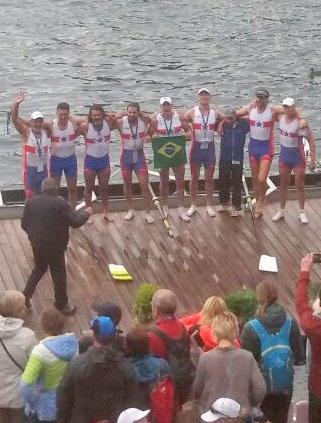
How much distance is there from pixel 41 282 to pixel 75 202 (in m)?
1.77

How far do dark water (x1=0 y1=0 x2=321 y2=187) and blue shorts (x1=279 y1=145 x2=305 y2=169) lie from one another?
1182 cm

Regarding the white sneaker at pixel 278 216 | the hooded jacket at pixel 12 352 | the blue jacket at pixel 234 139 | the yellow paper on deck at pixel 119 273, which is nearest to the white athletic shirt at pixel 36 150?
the yellow paper on deck at pixel 119 273

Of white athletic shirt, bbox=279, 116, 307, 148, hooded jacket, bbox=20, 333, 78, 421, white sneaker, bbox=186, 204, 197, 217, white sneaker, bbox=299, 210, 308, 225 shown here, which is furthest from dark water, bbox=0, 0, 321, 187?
hooded jacket, bbox=20, 333, 78, 421

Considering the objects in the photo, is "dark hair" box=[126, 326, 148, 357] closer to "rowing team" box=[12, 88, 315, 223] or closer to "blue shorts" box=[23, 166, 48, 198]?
"rowing team" box=[12, 88, 315, 223]

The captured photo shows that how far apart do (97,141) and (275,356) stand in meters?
5.75

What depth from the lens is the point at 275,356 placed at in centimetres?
742

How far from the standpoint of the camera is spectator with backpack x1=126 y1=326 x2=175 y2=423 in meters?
6.73

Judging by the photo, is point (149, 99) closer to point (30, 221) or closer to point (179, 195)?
point (179, 195)

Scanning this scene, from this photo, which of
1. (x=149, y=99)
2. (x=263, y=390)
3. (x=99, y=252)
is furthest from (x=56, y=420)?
(x=149, y=99)

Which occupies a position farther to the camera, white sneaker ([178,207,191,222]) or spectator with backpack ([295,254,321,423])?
white sneaker ([178,207,191,222])

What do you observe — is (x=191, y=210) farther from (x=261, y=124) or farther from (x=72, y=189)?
(x=72, y=189)

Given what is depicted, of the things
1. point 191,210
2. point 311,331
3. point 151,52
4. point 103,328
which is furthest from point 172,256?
point 151,52

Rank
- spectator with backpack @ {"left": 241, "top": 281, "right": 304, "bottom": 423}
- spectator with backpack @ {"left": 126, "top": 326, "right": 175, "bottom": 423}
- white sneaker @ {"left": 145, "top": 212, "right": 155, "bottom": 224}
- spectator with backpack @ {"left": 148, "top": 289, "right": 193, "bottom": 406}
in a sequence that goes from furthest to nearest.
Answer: white sneaker @ {"left": 145, "top": 212, "right": 155, "bottom": 224}, spectator with backpack @ {"left": 241, "top": 281, "right": 304, "bottom": 423}, spectator with backpack @ {"left": 148, "top": 289, "right": 193, "bottom": 406}, spectator with backpack @ {"left": 126, "top": 326, "right": 175, "bottom": 423}

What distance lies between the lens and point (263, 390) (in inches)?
273
